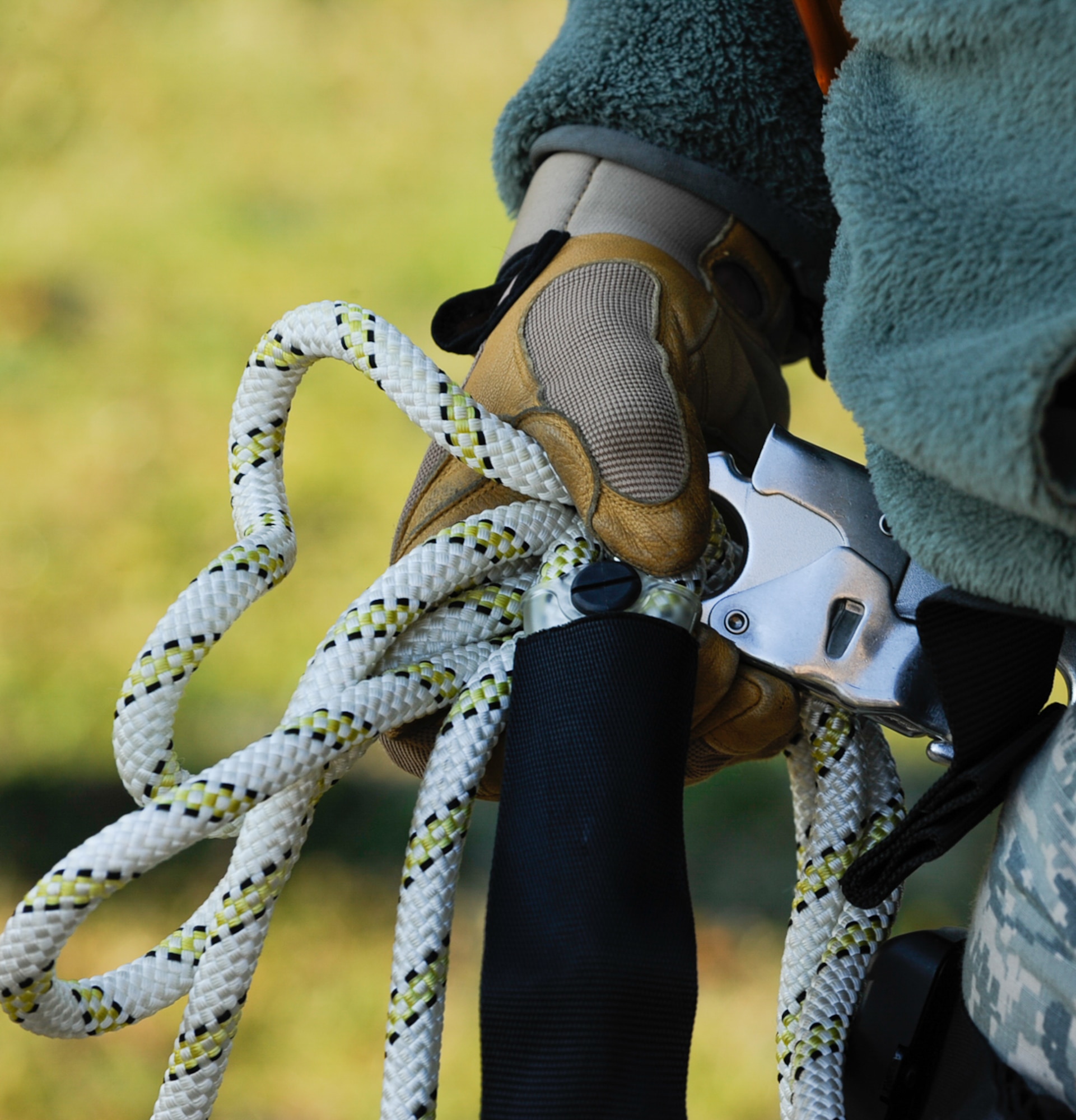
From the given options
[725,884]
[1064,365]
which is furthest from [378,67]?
[1064,365]

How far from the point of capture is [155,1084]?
1231 millimetres

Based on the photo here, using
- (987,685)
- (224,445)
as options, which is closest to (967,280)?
(987,685)

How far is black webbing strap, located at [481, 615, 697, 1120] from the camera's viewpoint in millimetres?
486

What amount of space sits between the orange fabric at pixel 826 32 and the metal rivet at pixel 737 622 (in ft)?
0.96

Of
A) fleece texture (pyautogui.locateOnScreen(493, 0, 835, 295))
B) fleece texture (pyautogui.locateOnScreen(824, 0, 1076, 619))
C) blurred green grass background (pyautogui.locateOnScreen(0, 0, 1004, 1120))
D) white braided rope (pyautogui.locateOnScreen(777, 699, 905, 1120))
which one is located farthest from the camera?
blurred green grass background (pyautogui.locateOnScreen(0, 0, 1004, 1120))

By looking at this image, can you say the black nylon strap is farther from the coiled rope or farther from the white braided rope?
the white braided rope

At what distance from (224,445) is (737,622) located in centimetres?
123

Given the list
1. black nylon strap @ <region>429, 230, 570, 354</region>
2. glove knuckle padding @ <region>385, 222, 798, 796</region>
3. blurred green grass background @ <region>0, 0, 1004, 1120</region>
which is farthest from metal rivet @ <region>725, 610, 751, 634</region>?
blurred green grass background @ <region>0, 0, 1004, 1120</region>

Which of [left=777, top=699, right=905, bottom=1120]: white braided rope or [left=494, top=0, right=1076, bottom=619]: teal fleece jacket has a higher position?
[left=494, top=0, right=1076, bottom=619]: teal fleece jacket

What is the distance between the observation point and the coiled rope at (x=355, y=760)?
1.75 ft

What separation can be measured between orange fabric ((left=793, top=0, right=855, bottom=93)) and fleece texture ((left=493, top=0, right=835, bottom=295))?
9 centimetres

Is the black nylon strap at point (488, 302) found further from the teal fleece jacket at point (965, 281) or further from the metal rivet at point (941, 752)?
the metal rivet at point (941, 752)

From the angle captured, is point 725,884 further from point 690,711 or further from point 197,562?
point 690,711

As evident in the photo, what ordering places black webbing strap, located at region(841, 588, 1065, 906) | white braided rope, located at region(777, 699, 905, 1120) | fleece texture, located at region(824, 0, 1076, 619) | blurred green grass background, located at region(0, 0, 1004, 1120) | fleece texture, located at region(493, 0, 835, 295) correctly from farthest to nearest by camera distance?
1. blurred green grass background, located at region(0, 0, 1004, 1120)
2. fleece texture, located at region(493, 0, 835, 295)
3. white braided rope, located at region(777, 699, 905, 1120)
4. black webbing strap, located at region(841, 588, 1065, 906)
5. fleece texture, located at region(824, 0, 1076, 619)
